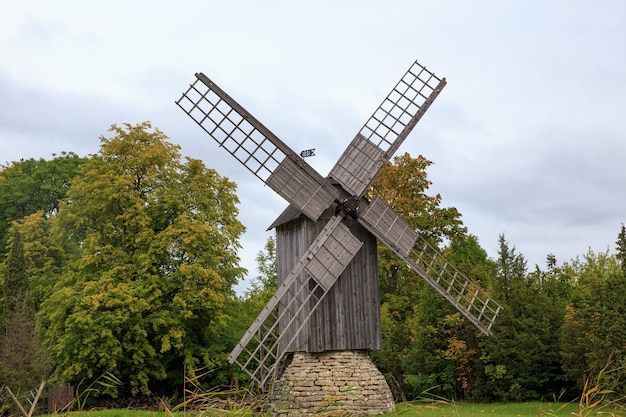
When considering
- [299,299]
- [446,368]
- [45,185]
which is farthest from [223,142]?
[45,185]

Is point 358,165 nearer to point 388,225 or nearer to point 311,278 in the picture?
point 388,225

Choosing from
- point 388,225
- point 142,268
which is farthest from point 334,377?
point 142,268

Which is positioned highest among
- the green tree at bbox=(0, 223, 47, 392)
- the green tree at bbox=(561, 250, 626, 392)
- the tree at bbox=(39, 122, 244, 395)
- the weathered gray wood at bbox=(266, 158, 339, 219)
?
the green tree at bbox=(561, 250, 626, 392)

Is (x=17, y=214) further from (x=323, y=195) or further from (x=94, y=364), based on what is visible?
(x=323, y=195)

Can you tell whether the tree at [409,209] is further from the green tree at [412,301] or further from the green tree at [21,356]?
the green tree at [21,356]

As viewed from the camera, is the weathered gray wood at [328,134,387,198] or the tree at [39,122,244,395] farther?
the tree at [39,122,244,395]

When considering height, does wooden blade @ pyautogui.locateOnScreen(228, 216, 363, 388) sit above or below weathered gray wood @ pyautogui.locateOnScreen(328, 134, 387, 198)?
below

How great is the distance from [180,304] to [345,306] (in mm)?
8721

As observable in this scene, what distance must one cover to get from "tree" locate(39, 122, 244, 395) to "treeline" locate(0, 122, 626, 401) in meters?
0.05

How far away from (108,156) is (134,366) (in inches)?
310

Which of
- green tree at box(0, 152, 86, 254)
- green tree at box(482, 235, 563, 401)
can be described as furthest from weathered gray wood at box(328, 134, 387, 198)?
green tree at box(0, 152, 86, 254)

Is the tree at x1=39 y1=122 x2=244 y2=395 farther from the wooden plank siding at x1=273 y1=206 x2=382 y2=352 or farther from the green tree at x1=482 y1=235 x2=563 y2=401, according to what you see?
the green tree at x1=482 y1=235 x2=563 y2=401

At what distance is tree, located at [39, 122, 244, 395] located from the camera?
2394cm

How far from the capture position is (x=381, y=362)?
29078mm
